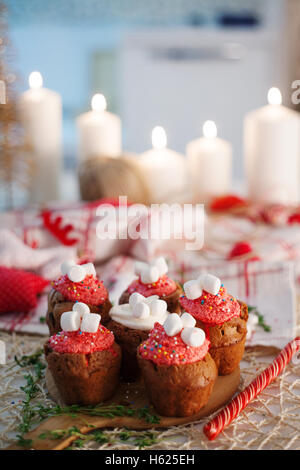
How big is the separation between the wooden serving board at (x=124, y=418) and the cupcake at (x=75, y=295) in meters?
0.09

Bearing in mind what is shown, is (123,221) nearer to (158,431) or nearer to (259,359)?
(259,359)

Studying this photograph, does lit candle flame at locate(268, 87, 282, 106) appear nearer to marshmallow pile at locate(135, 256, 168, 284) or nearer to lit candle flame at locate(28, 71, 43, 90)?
lit candle flame at locate(28, 71, 43, 90)

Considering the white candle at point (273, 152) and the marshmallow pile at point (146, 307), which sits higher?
the white candle at point (273, 152)

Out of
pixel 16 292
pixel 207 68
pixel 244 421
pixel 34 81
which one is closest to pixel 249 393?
pixel 244 421

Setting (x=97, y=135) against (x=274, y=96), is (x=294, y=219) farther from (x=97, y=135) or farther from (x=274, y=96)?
(x=97, y=135)

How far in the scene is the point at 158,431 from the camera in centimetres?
62

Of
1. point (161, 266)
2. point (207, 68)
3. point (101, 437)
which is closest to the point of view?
point (101, 437)

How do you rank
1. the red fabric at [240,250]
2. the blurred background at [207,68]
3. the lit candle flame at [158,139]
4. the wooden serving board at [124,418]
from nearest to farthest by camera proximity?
the wooden serving board at [124,418]
the red fabric at [240,250]
the lit candle flame at [158,139]
the blurred background at [207,68]

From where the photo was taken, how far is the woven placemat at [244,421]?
0.59 metres

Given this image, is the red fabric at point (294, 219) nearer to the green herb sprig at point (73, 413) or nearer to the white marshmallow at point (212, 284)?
the white marshmallow at point (212, 284)

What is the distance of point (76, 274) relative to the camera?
2.45ft

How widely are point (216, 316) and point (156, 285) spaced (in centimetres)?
12

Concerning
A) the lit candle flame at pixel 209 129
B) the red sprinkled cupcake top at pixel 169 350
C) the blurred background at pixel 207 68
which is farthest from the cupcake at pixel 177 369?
the blurred background at pixel 207 68

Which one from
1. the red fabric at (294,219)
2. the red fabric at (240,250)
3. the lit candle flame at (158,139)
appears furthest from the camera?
the lit candle flame at (158,139)
